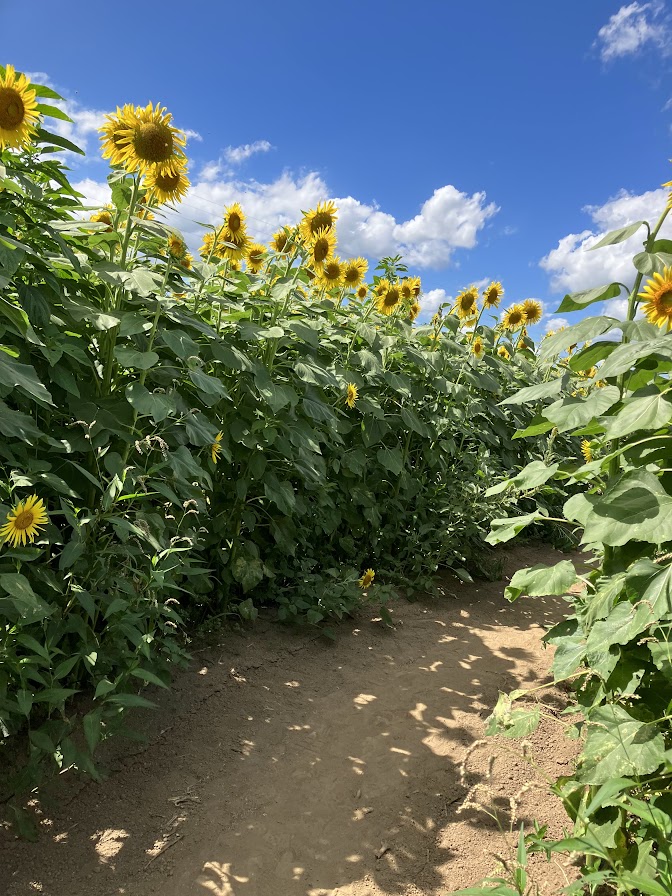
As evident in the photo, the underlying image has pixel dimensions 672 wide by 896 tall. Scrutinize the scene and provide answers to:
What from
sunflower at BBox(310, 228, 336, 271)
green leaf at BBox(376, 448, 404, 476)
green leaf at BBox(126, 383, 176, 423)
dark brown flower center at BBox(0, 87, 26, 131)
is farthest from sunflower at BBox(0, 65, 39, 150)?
green leaf at BBox(376, 448, 404, 476)

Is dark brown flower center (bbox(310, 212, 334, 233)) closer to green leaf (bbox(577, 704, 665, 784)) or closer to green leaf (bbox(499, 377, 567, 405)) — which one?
green leaf (bbox(499, 377, 567, 405))

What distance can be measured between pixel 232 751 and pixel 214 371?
179 cm

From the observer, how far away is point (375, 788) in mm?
2533

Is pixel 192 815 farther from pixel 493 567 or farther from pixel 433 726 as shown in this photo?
pixel 493 567

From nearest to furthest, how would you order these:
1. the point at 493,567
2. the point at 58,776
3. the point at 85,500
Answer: the point at 58,776 → the point at 85,500 → the point at 493,567

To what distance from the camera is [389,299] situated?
476 centimetres

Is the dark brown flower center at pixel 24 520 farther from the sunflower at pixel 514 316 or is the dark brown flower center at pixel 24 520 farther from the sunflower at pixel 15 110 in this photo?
the sunflower at pixel 514 316

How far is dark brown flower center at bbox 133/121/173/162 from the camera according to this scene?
7.94 ft

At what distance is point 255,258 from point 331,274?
530 millimetres

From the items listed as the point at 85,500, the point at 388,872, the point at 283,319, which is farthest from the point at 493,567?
the point at 85,500

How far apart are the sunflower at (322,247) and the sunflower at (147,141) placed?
1.49 m

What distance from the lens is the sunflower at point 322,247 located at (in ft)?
12.9

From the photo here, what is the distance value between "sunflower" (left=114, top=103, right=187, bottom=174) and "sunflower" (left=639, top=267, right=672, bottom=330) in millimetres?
1816

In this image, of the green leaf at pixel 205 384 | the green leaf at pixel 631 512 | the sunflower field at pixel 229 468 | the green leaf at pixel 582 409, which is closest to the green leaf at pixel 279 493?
the sunflower field at pixel 229 468
